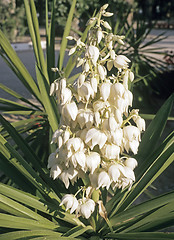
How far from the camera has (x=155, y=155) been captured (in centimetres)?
130

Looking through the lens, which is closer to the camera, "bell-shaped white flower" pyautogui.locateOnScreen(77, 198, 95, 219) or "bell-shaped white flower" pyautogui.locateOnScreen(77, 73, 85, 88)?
"bell-shaped white flower" pyautogui.locateOnScreen(77, 73, 85, 88)

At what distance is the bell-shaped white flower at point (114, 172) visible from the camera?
3.33 ft

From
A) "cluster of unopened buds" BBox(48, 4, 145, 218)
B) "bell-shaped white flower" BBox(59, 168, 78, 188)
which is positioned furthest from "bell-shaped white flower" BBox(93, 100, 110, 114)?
"bell-shaped white flower" BBox(59, 168, 78, 188)

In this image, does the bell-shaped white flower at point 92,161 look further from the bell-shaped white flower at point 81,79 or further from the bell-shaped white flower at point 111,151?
the bell-shaped white flower at point 81,79

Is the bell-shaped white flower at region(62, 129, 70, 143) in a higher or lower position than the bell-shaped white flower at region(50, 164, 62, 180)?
higher

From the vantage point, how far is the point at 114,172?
1017mm

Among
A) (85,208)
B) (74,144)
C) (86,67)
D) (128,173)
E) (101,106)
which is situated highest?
(86,67)

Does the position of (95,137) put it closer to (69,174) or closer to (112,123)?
(112,123)

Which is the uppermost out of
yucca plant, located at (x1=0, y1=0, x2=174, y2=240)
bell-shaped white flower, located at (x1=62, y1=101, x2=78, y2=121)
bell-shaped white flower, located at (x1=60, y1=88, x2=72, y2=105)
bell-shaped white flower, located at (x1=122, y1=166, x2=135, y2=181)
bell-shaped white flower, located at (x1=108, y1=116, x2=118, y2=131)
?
bell-shaped white flower, located at (x1=60, y1=88, x2=72, y2=105)

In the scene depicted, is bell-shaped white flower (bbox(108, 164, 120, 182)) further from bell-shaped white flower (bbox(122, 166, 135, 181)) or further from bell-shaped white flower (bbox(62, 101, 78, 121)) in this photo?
bell-shaped white flower (bbox(62, 101, 78, 121))

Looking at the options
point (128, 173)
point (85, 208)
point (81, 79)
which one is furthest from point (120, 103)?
point (85, 208)

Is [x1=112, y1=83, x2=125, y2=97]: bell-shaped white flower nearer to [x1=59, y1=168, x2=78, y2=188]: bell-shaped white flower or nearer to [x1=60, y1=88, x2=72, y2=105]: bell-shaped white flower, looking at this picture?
[x1=60, y1=88, x2=72, y2=105]: bell-shaped white flower

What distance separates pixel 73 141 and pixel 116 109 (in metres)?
0.17

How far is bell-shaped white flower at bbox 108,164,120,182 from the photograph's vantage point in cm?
101
